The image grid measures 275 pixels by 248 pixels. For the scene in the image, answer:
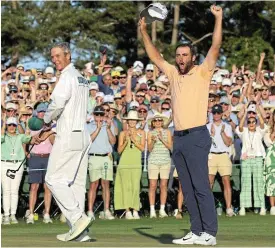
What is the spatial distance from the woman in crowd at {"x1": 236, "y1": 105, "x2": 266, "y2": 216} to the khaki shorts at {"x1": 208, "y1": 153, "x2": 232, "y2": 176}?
42cm

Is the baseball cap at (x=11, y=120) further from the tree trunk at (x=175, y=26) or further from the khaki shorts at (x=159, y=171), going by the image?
the tree trunk at (x=175, y=26)

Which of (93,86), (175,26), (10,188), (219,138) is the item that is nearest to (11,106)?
(10,188)

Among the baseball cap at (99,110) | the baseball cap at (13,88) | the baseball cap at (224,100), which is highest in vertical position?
the baseball cap at (13,88)

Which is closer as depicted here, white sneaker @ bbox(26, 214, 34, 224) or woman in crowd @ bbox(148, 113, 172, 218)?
white sneaker @ bbox(26, 214, 34, 224)

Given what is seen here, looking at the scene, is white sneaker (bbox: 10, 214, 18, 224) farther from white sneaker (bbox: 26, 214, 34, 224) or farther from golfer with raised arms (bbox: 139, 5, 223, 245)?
golfer with raised arms (bbox: 139, 5, 223, 245)

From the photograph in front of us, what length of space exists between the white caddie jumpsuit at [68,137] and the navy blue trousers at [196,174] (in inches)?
55.9

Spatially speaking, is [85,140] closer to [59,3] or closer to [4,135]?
[4,135]

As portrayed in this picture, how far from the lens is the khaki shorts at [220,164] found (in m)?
21.3

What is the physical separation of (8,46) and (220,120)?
1629cm

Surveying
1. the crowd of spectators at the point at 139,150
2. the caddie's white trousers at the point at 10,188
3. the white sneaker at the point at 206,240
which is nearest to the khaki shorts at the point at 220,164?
the crowd of spectators at the point at 139,150

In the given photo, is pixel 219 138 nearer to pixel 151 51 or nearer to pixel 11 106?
pixel 11 106

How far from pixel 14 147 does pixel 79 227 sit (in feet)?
23.9

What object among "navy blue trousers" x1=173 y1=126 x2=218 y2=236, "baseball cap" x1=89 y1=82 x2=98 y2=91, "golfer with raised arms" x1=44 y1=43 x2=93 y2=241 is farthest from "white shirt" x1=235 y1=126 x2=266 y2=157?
"navy blue trousers" x1=173 y1=126 x2=218 y2=236

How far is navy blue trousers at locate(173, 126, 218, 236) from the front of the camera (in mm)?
12766
